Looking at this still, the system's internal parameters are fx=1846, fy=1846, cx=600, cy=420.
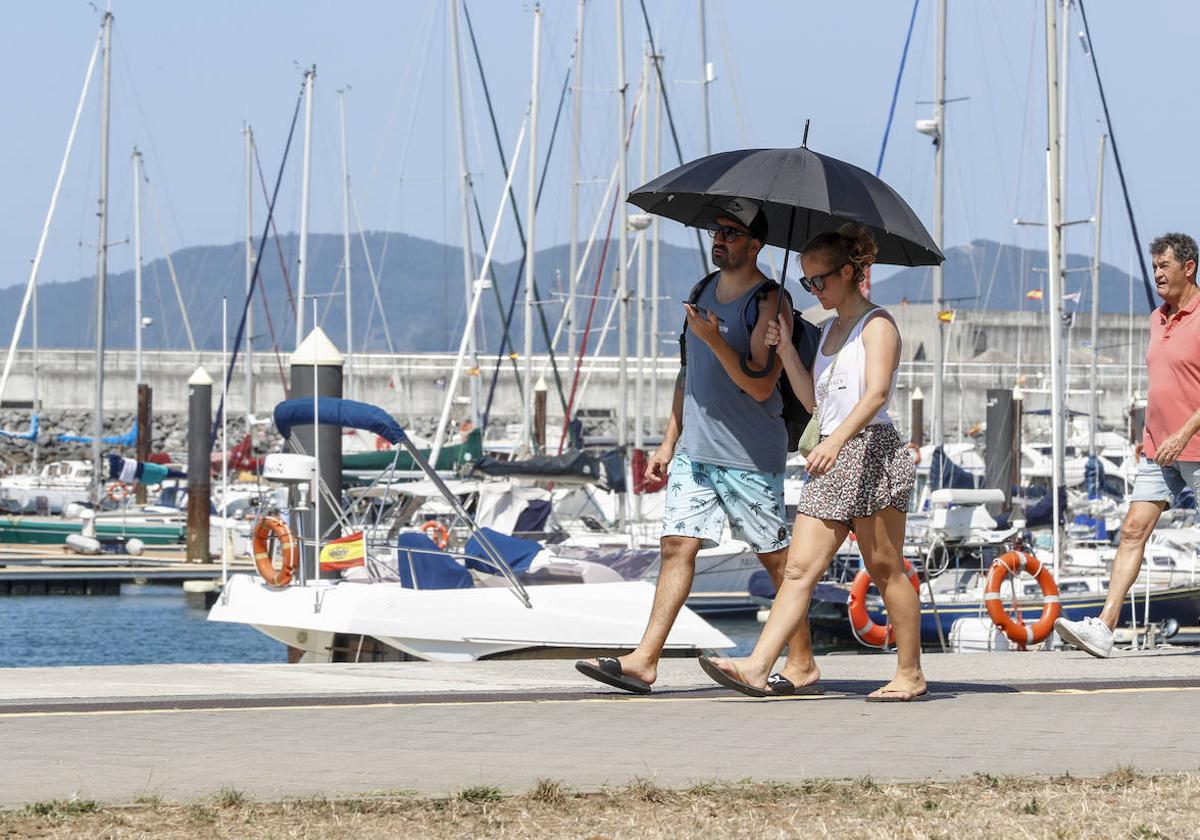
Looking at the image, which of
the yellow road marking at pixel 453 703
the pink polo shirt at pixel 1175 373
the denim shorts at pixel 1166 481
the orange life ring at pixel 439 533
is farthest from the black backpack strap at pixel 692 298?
the orange life ring at pixel 439 533

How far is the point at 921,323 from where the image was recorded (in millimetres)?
88188

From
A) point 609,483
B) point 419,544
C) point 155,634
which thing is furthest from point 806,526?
point 609,483

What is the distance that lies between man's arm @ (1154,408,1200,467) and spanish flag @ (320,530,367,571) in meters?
8.91

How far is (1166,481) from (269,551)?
957cm

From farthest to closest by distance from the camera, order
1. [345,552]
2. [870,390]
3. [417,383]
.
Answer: [417,383] → [345,552] → [870,390]

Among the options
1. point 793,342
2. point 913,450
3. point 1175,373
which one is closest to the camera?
point 793,342

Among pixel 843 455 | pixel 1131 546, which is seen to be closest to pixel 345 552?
pixel 1131 546

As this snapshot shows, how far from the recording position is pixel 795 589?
284 inches

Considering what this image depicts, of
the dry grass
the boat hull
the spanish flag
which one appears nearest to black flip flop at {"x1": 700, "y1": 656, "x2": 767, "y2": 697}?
the dry grass

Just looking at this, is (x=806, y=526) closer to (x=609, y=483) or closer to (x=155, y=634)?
(x=155, y=634)

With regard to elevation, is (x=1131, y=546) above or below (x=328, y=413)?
below

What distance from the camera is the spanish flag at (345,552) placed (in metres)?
16.2

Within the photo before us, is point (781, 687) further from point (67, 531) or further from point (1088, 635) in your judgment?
point (67, 531)

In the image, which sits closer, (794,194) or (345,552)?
(794,194)
